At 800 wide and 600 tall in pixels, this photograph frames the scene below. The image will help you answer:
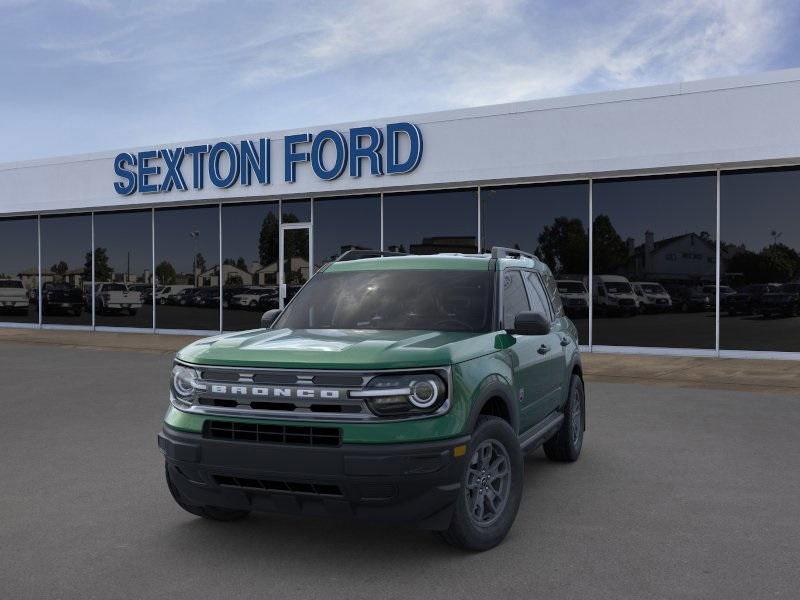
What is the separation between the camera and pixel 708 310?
1557 centimetres

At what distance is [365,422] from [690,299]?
12916 mm

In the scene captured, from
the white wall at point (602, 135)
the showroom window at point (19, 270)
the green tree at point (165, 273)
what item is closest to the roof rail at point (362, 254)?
the white wall at point (602, 135)

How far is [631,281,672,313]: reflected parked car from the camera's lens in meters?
16.0

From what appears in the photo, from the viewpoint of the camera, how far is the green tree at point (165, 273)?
22547 millimetres

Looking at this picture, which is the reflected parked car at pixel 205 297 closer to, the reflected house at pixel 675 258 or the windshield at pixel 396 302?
the reflected house at pixel 675 258

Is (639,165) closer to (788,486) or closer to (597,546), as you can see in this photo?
(788,486)

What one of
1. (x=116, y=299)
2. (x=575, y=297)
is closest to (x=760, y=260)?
(x=575, y=297)

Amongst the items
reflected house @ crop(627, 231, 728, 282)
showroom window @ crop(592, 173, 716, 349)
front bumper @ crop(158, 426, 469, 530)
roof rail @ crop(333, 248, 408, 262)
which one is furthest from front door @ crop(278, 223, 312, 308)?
front bumper @ crop(158, 426, 469, 530)

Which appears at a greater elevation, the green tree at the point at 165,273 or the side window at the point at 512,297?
the green tree at the point at 165,273

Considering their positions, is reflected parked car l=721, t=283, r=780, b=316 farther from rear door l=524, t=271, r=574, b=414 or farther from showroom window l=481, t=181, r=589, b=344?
rear door l=524, t=271, r=574, b=414

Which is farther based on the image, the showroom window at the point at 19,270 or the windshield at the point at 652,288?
the showroom window at the point at 19,270

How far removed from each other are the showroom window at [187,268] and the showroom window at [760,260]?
12.8m

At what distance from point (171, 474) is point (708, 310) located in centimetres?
1311

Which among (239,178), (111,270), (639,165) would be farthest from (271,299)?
(639,165)
